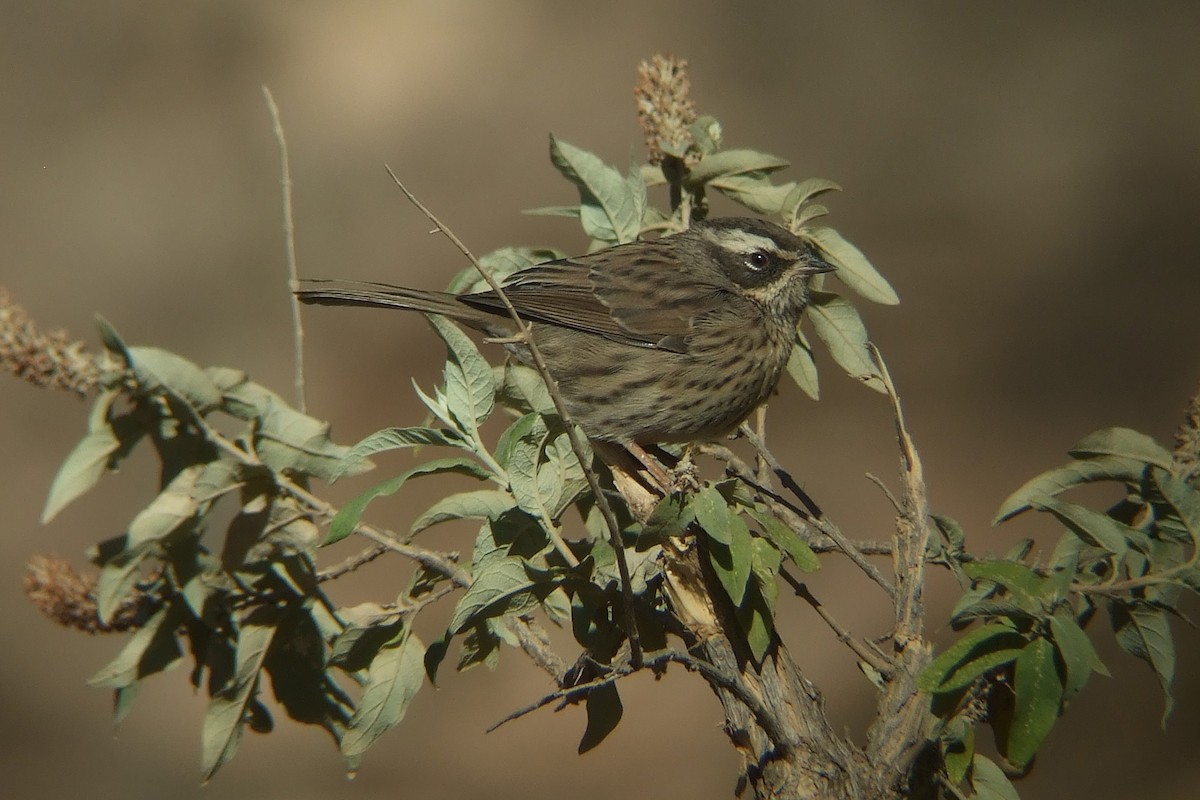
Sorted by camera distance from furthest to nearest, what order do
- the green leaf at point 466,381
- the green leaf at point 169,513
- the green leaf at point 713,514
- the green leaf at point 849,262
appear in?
the green leaf at point 849,262 → the green leaf at point 169,513 → the green leaf at point 466,381 → the green leaf at point 713,514

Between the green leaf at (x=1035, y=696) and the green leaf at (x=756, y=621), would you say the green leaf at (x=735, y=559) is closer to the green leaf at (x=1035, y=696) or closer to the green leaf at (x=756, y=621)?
the green leaf at (x=756, y=621)

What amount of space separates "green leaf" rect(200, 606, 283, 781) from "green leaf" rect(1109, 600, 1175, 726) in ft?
4.75

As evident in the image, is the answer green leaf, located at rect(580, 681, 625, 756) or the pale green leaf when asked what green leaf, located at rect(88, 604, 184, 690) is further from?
the pale green leaf

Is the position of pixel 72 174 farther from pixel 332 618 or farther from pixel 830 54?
pixel 332 618

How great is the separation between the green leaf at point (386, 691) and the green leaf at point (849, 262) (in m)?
1.07

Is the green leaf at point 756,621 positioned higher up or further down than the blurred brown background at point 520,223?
further down

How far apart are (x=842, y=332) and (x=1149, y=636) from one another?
803 millimetres

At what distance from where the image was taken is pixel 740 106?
5.56 meters

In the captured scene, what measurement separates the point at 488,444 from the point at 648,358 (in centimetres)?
156

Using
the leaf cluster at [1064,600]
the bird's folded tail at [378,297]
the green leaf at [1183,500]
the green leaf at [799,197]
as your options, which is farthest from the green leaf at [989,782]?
the bird's folded tail at [378,297]

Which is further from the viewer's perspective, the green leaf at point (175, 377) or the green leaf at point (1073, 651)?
the green leaf at point (175, 377)

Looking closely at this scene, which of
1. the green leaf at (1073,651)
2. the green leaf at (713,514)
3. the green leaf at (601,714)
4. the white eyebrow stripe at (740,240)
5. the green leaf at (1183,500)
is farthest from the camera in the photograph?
the white eyebrow stripe at (740,240)

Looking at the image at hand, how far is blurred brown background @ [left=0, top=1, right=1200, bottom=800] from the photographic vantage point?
489cm

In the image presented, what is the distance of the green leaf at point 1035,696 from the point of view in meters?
1.61
